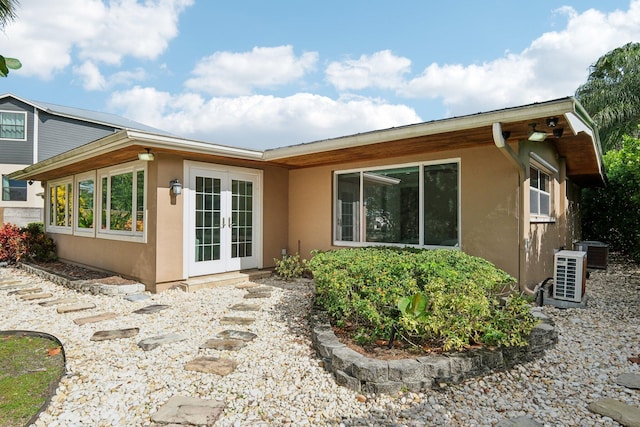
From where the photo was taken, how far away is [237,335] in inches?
154

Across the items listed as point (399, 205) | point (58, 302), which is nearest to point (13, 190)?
point (58, 302)

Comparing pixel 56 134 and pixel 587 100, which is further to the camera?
pixel 56 134

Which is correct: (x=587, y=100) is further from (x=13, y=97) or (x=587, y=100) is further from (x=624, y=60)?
(x=13, y=97)

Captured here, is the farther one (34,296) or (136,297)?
(34,296)

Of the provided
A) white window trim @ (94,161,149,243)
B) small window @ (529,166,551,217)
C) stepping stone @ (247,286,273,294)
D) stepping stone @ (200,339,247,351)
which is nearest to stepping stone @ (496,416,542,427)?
stepping stone @ (200,339,247,351)

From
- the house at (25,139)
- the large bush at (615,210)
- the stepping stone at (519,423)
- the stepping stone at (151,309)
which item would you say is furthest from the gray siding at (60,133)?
the large bush at (615,210)

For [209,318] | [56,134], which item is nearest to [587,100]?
[209,318]

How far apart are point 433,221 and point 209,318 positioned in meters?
3.84

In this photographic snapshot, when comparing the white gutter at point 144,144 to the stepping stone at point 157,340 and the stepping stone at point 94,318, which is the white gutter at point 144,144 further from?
the stepping stone at point 157,340

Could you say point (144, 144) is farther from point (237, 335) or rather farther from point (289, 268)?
point (289, 268)

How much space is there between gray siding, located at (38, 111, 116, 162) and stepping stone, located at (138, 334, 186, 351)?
18.3 meters

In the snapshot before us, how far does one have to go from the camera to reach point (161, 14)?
7289 mm

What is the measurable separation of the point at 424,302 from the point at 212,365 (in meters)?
1.94

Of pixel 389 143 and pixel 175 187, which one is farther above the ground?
pixel 389 143
